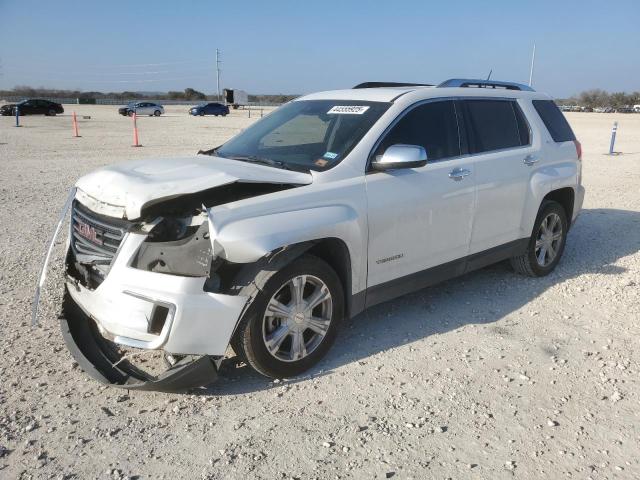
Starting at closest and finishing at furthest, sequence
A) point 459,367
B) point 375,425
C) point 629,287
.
A: 1. point 375,425
2. point 459,367
3. point 629,287

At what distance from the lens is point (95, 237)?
11.4 ft

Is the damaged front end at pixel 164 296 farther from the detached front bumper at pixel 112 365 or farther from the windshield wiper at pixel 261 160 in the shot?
the windshield wiper at pixel 261 160

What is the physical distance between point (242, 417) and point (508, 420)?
5.18 feet

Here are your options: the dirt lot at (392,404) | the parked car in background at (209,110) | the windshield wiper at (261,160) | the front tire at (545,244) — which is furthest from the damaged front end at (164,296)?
the parked car in background at (209,110)

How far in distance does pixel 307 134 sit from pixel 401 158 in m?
1.11

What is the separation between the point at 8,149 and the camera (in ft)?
58.1

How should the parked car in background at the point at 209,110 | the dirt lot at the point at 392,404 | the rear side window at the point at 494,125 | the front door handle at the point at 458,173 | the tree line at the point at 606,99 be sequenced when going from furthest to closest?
the tree line at the point at 606,99 → the parked car in background at the point at 209,110 → the rear side window at the point at 494,125 → the front door handle at the point at 458,173 → the dirt lot at the point at 392,404

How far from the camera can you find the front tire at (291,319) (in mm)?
3344

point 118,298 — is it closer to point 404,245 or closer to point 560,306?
point 404,245

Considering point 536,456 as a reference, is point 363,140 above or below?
above

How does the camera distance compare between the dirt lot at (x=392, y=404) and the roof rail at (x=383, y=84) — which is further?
the roof rail at (x=383, y=84)

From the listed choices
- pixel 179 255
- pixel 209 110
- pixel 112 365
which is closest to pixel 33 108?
pixel 209 110

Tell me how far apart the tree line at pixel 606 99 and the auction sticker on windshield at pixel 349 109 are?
11791cm

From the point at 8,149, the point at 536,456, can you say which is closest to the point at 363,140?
the point at 536,456
